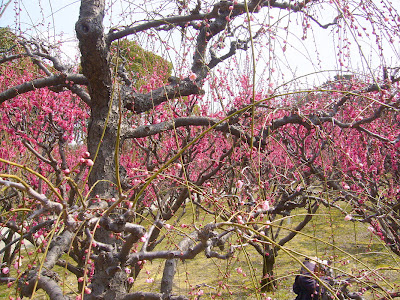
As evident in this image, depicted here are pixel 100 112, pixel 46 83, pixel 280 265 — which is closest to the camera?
pixel 100 112

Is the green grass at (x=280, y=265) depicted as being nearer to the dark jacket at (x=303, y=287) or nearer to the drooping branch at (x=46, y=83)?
the dark jacket at (x=303, y=287)

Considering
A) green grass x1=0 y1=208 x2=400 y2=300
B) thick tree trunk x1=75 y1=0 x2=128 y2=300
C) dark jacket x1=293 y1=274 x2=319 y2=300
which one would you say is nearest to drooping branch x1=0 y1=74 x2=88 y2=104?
thick tree trunk x1=75 y1=0 x2=128 y2=300

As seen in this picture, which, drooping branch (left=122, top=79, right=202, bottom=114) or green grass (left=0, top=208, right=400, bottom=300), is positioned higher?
drooping branch (left=122, top=79, right=202, bottom=114)

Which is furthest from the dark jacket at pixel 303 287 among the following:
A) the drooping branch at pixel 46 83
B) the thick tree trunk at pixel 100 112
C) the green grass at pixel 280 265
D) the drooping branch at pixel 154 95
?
the drooping branch at pixel 46 83

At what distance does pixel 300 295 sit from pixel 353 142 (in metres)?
2.60

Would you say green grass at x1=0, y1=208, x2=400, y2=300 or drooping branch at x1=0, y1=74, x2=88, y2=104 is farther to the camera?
green grass at x1=0, y1=208, x2=400, y2=300

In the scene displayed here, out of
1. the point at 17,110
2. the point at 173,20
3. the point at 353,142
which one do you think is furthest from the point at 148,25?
the point at 353,142

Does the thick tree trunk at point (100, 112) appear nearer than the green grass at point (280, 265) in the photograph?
Yes

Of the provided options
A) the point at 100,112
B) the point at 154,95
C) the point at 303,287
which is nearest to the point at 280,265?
the point at 303,287

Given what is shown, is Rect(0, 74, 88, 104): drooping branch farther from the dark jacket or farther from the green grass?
the dark jacket

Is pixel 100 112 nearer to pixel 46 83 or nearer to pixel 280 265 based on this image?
pixel 46 83

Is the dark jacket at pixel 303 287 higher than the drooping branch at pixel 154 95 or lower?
lower

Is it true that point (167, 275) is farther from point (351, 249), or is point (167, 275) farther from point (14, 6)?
point (351, 249)

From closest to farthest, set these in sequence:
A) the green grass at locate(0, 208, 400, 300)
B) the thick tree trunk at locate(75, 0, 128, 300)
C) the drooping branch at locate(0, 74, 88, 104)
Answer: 1. the thick tree trunk at locate(75, 0, 128, 300)
2. the drooping branch at locate(0, 74, 88, 104)
3. the green grass at locate(0, 208, 400, 300)
